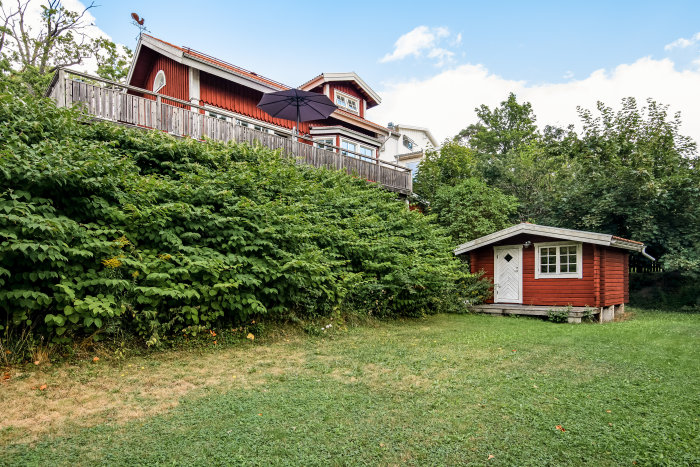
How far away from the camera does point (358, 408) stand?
144 inches

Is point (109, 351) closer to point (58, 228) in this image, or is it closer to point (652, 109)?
point (58, 228)

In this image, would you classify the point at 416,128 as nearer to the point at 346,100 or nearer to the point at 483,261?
the point at 346,100

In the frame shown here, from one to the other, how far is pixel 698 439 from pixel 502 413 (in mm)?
1423

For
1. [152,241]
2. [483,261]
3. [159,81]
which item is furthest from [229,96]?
[483,261]

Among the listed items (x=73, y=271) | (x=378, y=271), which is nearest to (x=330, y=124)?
(x=378, y=271)

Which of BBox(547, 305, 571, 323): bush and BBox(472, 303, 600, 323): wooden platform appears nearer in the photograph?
BBox(472, 303, 600, 323): wooden platform

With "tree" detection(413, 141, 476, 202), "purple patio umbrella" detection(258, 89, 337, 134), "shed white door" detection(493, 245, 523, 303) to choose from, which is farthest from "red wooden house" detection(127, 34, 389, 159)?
"shed white door" detection(493, 245, 523, 303)

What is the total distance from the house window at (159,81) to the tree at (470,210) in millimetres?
12742

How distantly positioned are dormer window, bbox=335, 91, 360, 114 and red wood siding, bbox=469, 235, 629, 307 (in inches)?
425

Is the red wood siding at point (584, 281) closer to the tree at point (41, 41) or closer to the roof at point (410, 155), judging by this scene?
the roof at point (410, 155)

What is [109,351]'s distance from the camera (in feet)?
16.7

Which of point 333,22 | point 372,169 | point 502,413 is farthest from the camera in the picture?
point 372,169

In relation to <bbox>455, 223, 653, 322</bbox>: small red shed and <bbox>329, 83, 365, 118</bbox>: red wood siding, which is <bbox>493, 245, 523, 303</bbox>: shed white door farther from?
<bbox>329, 83, 365, 118</bbox>: red wood siding

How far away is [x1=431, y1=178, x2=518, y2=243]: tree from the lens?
16.9 meters
